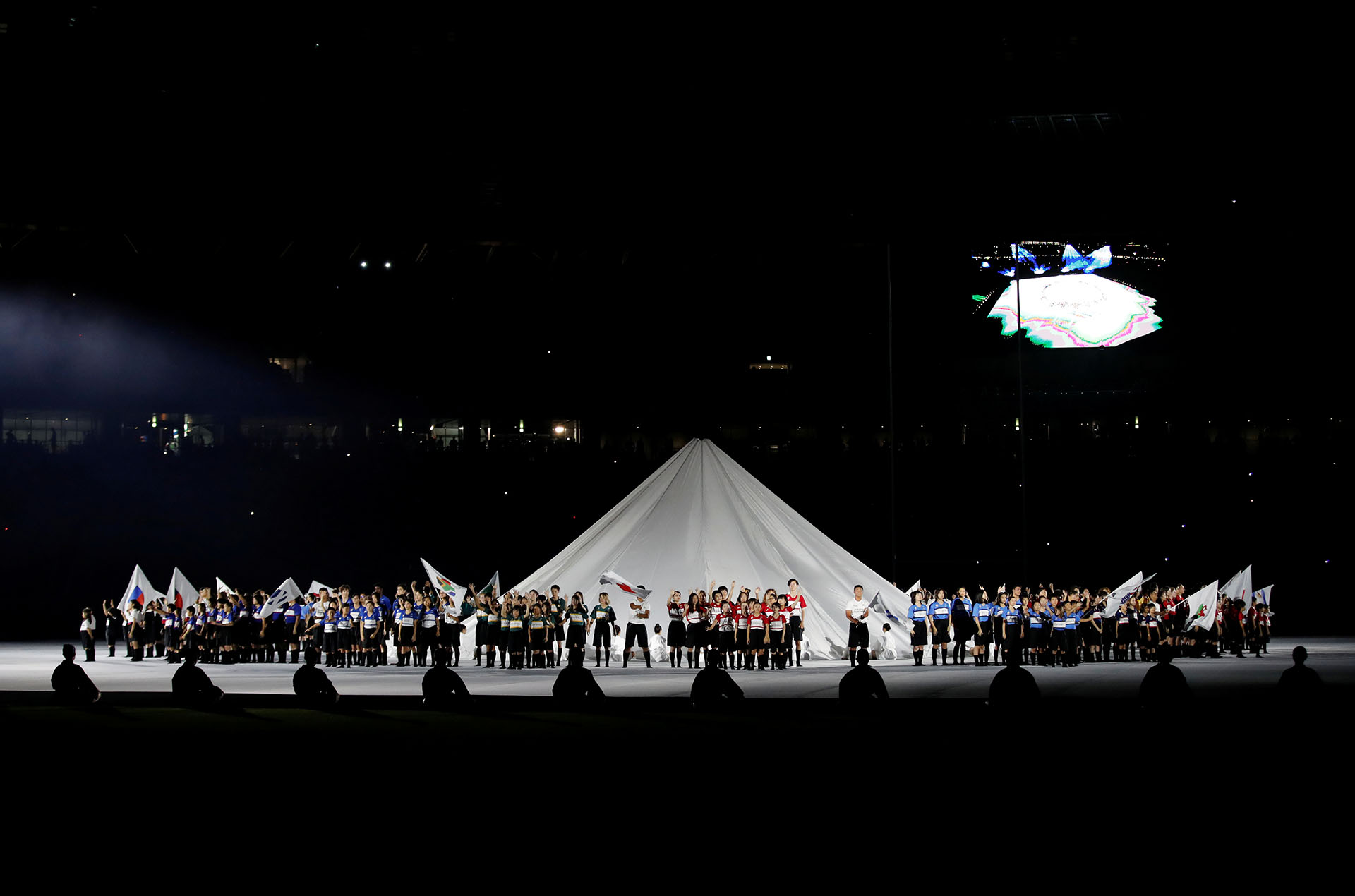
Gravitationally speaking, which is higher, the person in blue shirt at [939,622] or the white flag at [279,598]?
the white flag at [279,598]

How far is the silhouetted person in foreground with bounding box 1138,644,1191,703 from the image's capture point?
37.0 ft

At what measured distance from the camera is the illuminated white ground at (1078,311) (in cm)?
3241

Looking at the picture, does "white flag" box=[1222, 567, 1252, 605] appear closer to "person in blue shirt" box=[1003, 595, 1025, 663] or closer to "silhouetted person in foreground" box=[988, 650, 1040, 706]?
"person in blue shirt" box=[1003, 595, 1025, 663]

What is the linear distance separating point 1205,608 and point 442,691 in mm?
14594

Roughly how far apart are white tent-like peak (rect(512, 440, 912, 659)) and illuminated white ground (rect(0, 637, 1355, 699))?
1299 mm

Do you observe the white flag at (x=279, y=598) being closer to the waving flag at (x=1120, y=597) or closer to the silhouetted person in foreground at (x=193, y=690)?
the silhouetted person in foreground at (x=193, y=690)

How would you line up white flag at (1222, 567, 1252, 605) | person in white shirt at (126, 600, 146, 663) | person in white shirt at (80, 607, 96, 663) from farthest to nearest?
1. white flag at (1222, 567, 1252, 605)
2. person in white shirt at (126, 600, 146, 663)
3. person in white shirt at (80, 607, 96, 663)

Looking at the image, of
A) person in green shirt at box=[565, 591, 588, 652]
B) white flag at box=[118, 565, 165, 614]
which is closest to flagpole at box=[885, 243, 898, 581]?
person in green shirt at box=[565, 591, 588, 652]

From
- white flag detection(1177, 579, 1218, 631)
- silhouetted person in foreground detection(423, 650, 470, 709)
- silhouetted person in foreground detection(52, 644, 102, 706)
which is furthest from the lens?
white flag detection(1177, 579, 1218, 631)

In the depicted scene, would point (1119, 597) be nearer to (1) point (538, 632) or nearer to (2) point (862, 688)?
(1) point (538, 632)

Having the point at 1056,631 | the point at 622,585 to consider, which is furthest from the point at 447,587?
the point at 1056,631

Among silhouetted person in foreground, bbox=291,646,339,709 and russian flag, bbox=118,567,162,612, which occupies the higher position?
russian flag, bbox=118,567,162,612

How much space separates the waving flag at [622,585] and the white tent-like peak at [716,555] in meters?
0.89

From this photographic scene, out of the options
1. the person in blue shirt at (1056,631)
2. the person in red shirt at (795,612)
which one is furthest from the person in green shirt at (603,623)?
the person in blue shirt at (1056,631)
